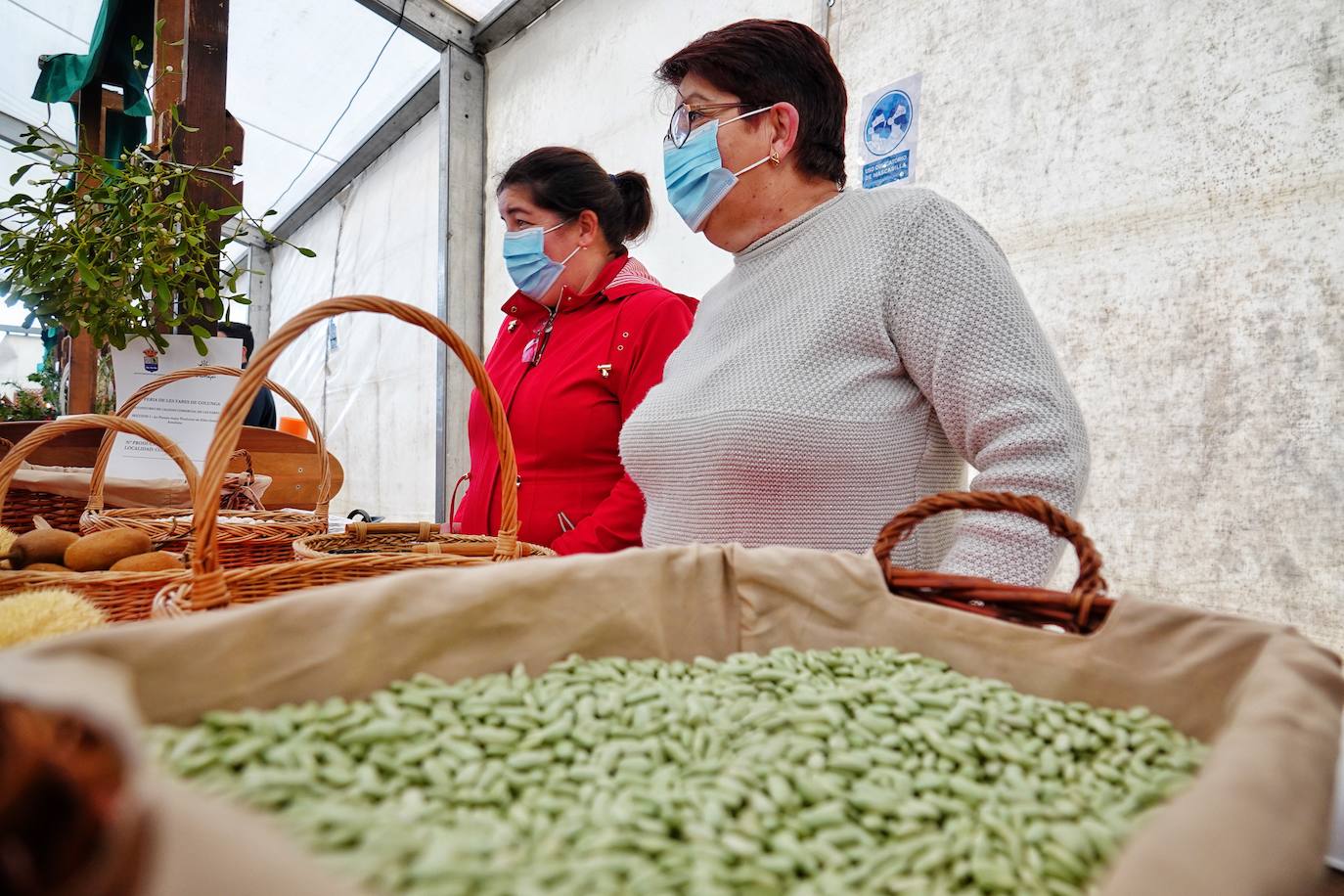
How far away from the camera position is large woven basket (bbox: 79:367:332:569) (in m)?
1.45

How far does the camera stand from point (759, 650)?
0.93 m

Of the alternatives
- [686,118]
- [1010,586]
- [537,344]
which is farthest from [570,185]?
[1010,586]

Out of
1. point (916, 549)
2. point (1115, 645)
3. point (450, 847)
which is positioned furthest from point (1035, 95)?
point (450, 847)

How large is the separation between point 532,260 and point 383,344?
479 cm

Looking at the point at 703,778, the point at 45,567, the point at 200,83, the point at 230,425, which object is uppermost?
the point at 200,83

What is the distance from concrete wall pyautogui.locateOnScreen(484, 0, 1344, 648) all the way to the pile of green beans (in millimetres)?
1265

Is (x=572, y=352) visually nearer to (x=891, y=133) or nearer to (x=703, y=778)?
(x=891, y=133)

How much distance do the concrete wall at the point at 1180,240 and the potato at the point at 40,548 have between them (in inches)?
87.0

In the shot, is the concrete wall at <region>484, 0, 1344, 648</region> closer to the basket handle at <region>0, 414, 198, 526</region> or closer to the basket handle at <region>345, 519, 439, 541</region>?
the basket handle at <region>345, 519, 439, 541</region>

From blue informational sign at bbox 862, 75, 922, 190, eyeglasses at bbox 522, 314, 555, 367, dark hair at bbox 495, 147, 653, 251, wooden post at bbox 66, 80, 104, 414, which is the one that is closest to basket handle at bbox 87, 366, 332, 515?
eyeglasses at bbox 522, 314, 555, 367

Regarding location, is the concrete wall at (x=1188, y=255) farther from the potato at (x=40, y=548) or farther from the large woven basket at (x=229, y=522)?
the potato at (x=40, y=548)

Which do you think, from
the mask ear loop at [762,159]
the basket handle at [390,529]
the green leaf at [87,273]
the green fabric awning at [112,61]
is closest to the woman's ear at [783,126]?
the mask ear loop at [762,159]

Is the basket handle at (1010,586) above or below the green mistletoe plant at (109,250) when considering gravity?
below

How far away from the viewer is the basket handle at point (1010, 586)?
0.77m
